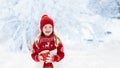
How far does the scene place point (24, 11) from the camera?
2207mm

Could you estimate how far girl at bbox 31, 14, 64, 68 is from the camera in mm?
1364

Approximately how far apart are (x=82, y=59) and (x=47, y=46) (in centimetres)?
67

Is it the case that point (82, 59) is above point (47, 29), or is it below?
below

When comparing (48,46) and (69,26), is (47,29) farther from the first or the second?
(69,26)

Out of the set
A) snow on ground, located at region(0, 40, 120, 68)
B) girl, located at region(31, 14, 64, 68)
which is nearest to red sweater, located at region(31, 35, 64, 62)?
girl, located at region(31, 14, 64, 68)

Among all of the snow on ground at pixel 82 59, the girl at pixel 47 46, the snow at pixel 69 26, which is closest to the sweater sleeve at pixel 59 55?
the girl at pixel 47 46

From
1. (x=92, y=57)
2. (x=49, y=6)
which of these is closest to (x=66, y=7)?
(x=49, y=6)

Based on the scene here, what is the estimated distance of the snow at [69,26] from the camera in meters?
2.10

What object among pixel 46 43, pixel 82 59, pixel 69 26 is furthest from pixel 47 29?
pixel 69 26

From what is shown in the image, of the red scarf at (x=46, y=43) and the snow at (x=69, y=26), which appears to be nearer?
the red scarf at (x=46, y=43)

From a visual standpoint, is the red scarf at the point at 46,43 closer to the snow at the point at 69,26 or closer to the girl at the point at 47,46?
the girl at the point at 47,46

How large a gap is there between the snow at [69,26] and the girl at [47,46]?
652 millimetres

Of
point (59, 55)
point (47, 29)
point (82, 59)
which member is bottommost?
point (82, 59)

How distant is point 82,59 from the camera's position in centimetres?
200
